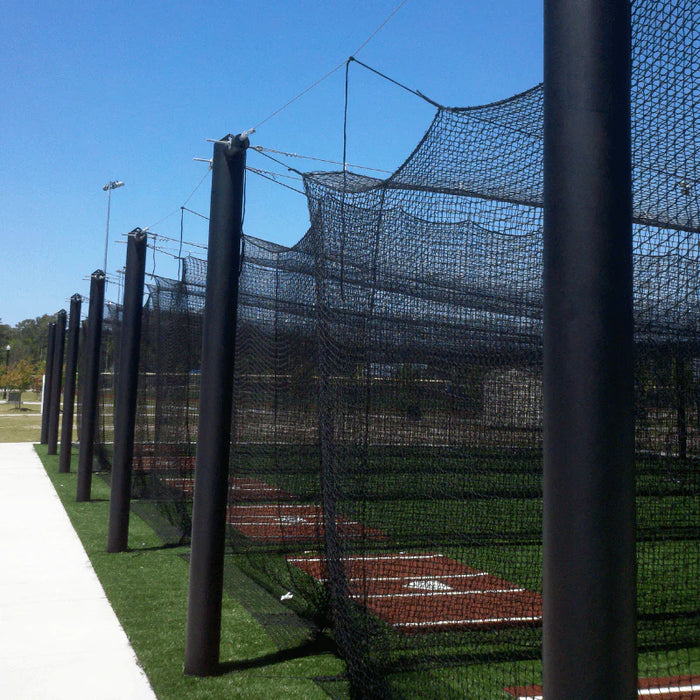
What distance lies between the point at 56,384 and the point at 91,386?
7.04 meters

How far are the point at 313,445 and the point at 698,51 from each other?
3.62 meters

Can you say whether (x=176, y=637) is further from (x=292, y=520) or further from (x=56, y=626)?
(x=292, y=520)

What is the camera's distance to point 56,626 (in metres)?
5.35

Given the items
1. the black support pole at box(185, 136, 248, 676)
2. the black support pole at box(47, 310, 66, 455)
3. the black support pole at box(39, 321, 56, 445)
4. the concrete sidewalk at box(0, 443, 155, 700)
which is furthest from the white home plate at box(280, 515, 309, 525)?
the black support pole at box(39, 321, 56, 445)

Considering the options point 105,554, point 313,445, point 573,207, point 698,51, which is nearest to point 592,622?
point 573,207

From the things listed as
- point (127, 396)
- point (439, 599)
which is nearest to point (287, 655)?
point (439, 599)

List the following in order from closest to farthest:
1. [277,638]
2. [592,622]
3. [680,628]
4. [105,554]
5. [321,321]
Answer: [592,622]
[321,321]
[277,638]
[680,628]
[105,554]

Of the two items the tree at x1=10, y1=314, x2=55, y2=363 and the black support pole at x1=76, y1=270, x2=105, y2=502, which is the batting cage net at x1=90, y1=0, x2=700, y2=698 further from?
the tree at x1=10, y1=314, x2=55, y2=363

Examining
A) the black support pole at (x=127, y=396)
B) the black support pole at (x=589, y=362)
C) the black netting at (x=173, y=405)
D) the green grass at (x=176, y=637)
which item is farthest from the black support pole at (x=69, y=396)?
the black support pole at (x=589, y=362)

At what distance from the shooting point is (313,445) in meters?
5.72

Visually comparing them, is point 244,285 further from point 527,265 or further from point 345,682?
point 345,682

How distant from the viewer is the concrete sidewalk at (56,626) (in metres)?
4.23

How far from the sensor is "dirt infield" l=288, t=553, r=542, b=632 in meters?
4.80

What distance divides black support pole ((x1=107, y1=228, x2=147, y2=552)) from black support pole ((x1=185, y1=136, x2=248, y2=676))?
3058 millimetres
